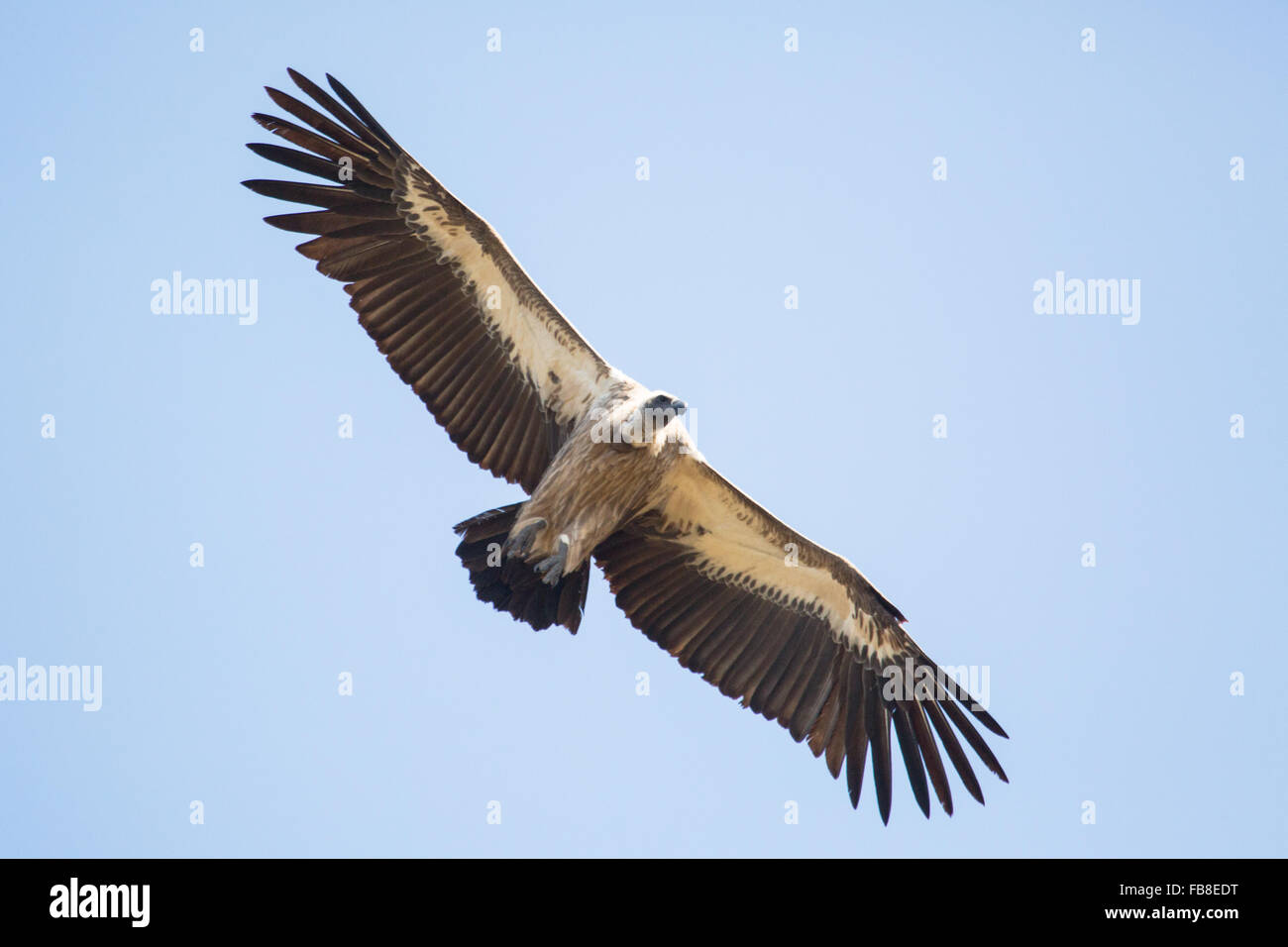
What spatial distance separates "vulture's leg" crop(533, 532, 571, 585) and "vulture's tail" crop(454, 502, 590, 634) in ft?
0.32

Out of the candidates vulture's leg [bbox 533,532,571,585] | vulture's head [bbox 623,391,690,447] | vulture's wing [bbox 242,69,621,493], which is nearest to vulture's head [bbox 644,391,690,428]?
vulture's head [bbox 623,391,690,447]

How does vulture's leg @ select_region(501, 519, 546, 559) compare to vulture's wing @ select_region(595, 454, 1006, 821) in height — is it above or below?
above

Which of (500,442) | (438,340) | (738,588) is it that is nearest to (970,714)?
(738,588)

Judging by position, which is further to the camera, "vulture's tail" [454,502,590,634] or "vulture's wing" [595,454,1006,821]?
"vulture's wing" [595,454,1006,821]

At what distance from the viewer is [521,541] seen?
10070 millimetres

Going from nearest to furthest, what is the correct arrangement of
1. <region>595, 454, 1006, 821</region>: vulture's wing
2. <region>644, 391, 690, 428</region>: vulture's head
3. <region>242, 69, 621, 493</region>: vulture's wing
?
<region>644, 391, 690, 428</region>: vulture's head, <region>242, 69, 621, 493</region>: vulture's wing, <region>595, 454, 1006, 821</region>: vulture's wing

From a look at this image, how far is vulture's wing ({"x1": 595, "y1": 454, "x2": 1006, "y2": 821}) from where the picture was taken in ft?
36.3

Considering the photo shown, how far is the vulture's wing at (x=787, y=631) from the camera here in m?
11.1

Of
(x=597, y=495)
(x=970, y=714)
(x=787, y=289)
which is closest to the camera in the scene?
(x=597, y=495)

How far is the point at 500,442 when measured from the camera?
429 inches

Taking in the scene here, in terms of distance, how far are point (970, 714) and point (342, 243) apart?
5573 millimetres

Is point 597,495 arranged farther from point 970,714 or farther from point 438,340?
point 970,714

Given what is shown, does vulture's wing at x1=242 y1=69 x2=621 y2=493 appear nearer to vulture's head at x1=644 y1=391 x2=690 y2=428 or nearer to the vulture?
the vulture

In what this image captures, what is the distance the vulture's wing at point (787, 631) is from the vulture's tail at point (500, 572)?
1.10 metres
